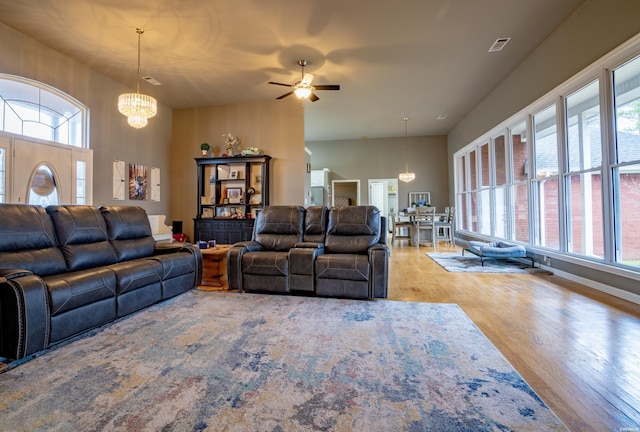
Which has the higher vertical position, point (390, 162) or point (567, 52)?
point (567, 52)

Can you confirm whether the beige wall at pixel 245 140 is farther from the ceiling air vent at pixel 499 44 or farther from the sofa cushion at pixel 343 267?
the ceiling air vent at pixel 499 44

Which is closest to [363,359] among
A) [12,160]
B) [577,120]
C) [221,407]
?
[221,407]

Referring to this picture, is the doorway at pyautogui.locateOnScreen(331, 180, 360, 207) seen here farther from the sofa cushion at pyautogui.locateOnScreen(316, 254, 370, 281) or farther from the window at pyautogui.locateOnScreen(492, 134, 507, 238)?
the sofa cushion at pyautogui.locateOnScreen(316, 254, 370, 281)

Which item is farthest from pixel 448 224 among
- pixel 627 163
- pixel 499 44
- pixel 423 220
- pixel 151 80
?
pixel 151 80

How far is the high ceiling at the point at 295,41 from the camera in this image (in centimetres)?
351

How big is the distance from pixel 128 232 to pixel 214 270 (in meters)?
1.09

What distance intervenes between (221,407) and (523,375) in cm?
170

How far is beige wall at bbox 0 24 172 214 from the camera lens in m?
4.04

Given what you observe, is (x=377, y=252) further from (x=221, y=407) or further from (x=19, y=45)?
(x=19, y=45)

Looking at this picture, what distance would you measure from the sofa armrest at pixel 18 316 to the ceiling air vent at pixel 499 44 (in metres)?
5.94

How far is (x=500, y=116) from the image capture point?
5852 millimetres

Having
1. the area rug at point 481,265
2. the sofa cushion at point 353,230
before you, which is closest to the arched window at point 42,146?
the sofa cushion at point 353,230

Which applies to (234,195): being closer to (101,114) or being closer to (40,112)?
(101,114)

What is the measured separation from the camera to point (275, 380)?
1646 millimetres
